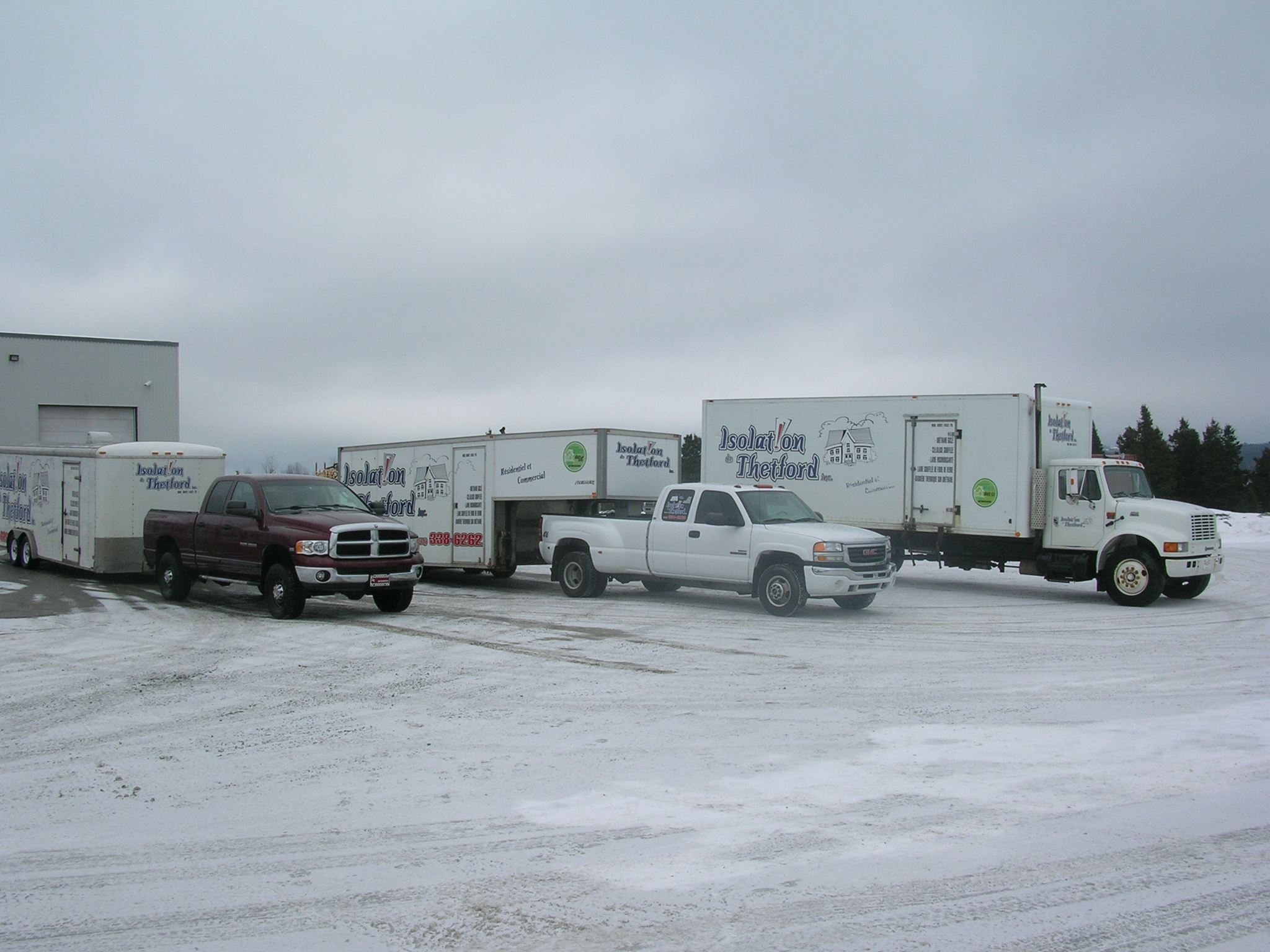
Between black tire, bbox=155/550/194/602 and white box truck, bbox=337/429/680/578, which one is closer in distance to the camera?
black tire, bbox=155/550/194/602

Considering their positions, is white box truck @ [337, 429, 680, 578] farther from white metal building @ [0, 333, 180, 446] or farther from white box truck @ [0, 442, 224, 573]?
white metal building @ [0, 333, 180, 446]

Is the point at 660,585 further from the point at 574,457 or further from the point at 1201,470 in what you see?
the point at 1201,470

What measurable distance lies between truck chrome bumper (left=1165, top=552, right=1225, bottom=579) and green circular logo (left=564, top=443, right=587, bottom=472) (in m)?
9.81

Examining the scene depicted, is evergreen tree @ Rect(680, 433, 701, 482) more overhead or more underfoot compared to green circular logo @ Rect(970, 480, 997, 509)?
more overhead

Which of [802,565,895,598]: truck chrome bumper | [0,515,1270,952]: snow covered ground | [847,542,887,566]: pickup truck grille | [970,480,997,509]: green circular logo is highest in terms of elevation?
[970,480,997,509]: green circular logo

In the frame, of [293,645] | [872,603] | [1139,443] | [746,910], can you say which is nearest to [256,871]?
[746,910]

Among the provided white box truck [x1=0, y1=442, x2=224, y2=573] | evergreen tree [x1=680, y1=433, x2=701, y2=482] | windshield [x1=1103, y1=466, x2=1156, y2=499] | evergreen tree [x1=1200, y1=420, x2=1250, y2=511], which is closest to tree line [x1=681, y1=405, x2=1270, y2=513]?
evergreen tree [x1=1200, y1=420, x2=1250, y2=511]

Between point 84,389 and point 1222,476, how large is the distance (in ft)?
A: 239

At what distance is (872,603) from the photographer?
18156 mm

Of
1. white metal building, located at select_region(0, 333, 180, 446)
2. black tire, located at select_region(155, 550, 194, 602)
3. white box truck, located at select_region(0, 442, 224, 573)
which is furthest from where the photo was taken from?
white metal building, located at select_region(0, 333, 180, 446)

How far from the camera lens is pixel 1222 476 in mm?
77125

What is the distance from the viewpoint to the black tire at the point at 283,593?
15.0 metres

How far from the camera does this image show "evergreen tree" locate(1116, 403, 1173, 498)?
76.2 metres

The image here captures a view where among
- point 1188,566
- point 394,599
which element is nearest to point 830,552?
point 394,599
